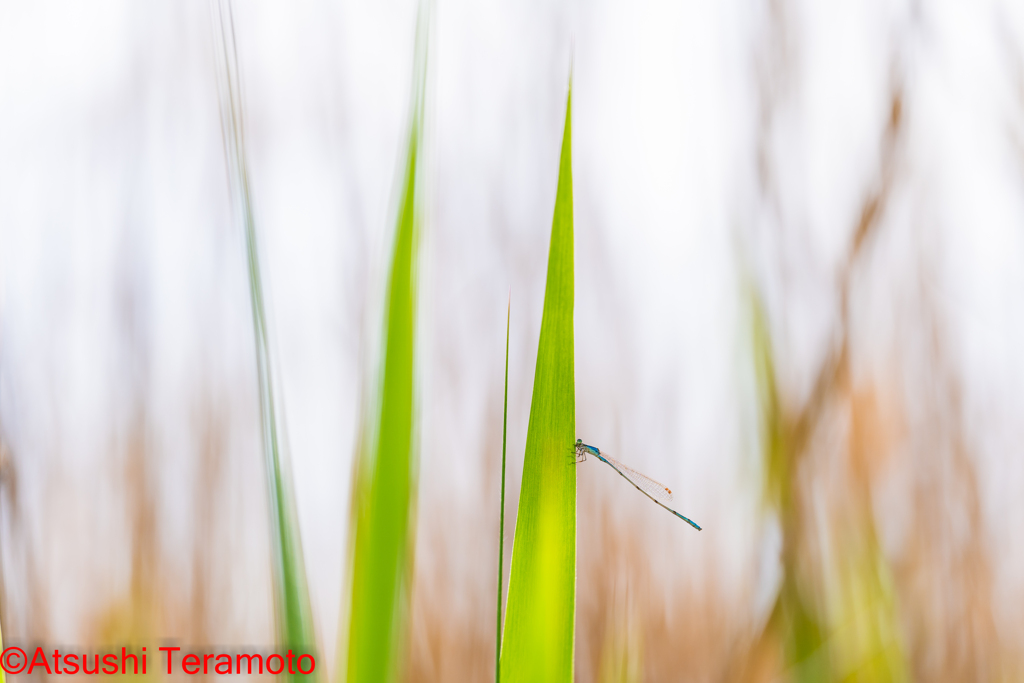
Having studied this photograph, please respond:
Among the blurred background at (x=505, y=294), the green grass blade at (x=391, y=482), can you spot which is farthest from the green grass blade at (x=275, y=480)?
the blurred background at (x=505, y=294)

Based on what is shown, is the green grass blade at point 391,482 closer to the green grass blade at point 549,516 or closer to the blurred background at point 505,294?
the green grass blade at point 549,516

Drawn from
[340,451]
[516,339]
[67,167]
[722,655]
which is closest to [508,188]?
[516,339]

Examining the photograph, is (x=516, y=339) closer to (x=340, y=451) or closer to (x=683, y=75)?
(x=340, y=451)

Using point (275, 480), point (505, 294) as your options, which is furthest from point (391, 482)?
point (505, 294)

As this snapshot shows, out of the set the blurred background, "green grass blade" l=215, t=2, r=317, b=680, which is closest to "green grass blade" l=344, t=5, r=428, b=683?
"green grass blade" l=215, t=2, r=317, b=680

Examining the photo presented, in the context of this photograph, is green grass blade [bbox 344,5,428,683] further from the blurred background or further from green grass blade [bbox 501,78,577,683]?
the blurred background

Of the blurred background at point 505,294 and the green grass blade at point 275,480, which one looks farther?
the blurred background at point 505,294
